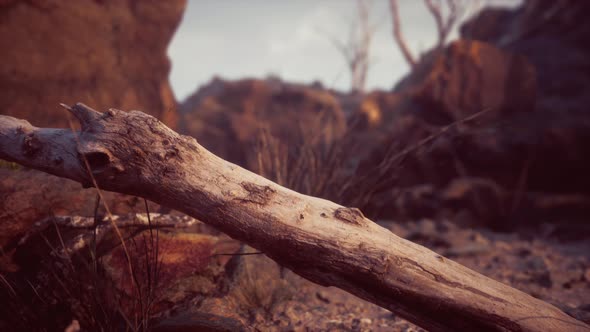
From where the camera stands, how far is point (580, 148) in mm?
5188

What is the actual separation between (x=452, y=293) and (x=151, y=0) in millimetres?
5889

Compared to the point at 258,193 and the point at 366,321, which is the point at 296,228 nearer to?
the point at 258,193

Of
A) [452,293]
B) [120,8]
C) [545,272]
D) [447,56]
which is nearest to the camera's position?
[452,293]

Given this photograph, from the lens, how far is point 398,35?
12.4 metres

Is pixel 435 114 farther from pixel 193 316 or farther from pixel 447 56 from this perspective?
pixel 193 316

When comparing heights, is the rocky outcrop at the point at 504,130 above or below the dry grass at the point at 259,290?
above

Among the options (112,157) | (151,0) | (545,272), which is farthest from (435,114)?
(112,157)

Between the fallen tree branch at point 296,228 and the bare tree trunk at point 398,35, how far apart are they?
1217cm

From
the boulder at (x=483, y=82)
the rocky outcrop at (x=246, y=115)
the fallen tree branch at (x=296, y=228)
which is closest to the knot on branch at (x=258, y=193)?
the fallen tree branch at (x=296, y=228)

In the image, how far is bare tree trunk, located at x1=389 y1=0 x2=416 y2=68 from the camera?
40.1ft

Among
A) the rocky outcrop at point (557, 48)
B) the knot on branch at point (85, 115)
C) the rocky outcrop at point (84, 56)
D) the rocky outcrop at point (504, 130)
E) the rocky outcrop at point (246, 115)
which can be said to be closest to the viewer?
the knot on branch at point (85, 115)

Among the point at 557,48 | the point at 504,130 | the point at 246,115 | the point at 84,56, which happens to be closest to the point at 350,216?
the point at 84,56

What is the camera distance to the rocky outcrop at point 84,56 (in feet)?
12.7

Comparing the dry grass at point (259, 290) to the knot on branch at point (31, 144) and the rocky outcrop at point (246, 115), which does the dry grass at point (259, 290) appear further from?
the rocky outcrop at point (246, 115)
